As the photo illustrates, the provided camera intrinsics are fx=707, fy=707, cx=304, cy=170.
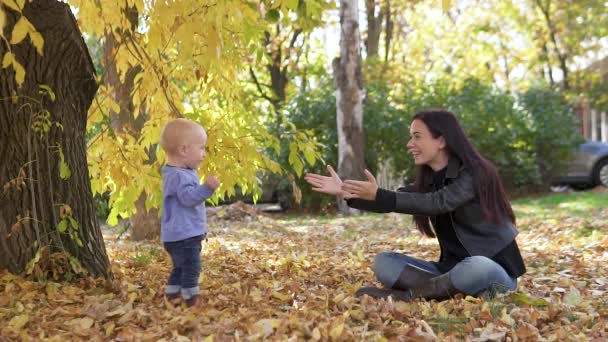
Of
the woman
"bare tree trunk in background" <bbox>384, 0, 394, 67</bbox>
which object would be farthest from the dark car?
the woman

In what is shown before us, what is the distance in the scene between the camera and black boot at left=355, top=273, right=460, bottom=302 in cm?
403

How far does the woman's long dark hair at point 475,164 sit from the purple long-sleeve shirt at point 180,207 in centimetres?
143

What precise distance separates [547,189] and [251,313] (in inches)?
582

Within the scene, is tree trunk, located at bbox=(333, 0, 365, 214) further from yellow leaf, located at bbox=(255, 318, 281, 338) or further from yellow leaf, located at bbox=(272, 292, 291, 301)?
yellow leaf, located at bbox=(255, 318, 281, 338)

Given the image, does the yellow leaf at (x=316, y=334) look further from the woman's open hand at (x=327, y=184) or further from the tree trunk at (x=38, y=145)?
the tree trunk at (x=38, y=145)

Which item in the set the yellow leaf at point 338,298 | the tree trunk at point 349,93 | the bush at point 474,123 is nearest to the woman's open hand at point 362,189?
the yellow leaf at point 338,298

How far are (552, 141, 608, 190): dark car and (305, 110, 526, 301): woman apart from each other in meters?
13.9

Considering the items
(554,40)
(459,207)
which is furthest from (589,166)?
(459,207)

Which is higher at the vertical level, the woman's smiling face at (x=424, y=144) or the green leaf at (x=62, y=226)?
the woman's smiling face at (x=424, y=144)

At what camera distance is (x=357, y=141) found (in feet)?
42.6

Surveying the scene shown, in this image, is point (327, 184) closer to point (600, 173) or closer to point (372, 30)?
point (600, 173)

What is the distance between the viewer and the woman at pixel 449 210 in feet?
12.9

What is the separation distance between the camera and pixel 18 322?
10.8ft

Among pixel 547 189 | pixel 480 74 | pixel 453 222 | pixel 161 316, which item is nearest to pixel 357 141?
pixel 547 189
